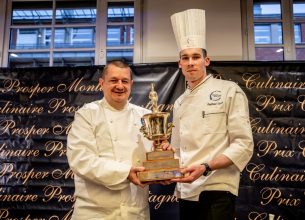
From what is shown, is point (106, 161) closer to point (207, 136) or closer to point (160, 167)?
point (160, 167)

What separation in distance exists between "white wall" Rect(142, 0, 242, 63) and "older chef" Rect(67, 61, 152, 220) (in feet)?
4.43

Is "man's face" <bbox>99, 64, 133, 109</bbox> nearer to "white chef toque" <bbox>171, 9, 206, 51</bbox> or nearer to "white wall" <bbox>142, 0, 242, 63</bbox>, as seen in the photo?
"white chef toque" <bbox>171, 9, 206, 51</bbox>

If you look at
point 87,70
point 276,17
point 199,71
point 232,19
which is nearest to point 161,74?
point 87,70

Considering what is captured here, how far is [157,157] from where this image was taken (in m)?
1.75

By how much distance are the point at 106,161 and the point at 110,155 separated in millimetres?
79

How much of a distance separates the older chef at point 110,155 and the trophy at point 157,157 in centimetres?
6

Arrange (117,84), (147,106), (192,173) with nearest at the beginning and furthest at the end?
1. (192,173)
2. (117,84)
3. (147,106)

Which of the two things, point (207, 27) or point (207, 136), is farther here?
point (207, 27)

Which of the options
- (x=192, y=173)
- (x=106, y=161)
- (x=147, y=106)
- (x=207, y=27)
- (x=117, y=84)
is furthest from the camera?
(x=207, y=27)

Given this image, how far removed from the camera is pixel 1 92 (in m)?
3.19

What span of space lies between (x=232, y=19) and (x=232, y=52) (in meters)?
0.34

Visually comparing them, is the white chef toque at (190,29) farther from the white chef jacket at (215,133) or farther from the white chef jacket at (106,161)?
the white chef jacket at (106,161)

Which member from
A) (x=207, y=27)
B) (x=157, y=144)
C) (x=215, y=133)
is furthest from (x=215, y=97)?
(x=207, y=27)

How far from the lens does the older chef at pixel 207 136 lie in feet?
5.63
